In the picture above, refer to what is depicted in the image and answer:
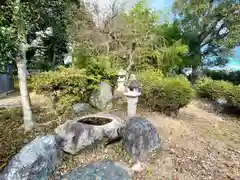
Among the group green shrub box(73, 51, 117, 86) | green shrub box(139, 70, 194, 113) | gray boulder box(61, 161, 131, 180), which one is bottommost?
gray boulder box(61, 161, 131, 180)

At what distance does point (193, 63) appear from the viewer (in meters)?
9.81

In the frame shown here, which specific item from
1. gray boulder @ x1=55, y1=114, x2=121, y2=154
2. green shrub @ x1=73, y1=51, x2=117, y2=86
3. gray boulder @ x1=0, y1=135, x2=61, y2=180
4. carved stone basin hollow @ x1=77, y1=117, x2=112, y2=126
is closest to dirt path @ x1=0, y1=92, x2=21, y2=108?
green shrub @ x1=73, y1=51, x2=117, y2=86

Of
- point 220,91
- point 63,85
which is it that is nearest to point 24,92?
point 63,85

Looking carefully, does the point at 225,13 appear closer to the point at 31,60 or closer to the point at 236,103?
the point at 236,103

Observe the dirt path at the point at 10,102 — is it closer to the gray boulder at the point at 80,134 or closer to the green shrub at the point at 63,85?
the green shrub at the point at 63,85

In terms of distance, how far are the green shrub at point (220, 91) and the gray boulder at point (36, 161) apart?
228 inches

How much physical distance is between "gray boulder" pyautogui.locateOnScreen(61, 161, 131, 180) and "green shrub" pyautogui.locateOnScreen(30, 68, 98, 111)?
6.75ft

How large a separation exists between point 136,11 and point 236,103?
177 inches

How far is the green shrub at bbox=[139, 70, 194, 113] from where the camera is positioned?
16.3 feet

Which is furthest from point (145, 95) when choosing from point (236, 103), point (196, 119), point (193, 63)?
point (193, 63)

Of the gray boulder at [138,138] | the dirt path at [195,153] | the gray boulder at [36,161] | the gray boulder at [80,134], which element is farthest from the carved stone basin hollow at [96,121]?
the dirt path at [195,153]

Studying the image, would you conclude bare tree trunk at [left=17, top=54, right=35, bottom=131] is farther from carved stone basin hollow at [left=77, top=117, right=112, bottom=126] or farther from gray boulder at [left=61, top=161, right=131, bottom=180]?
gray boulder at [left=61, top=161, right=131, bottom=180]

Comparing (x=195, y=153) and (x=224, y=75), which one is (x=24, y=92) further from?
(x=224, y=75)

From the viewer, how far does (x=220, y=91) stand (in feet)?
23.1
